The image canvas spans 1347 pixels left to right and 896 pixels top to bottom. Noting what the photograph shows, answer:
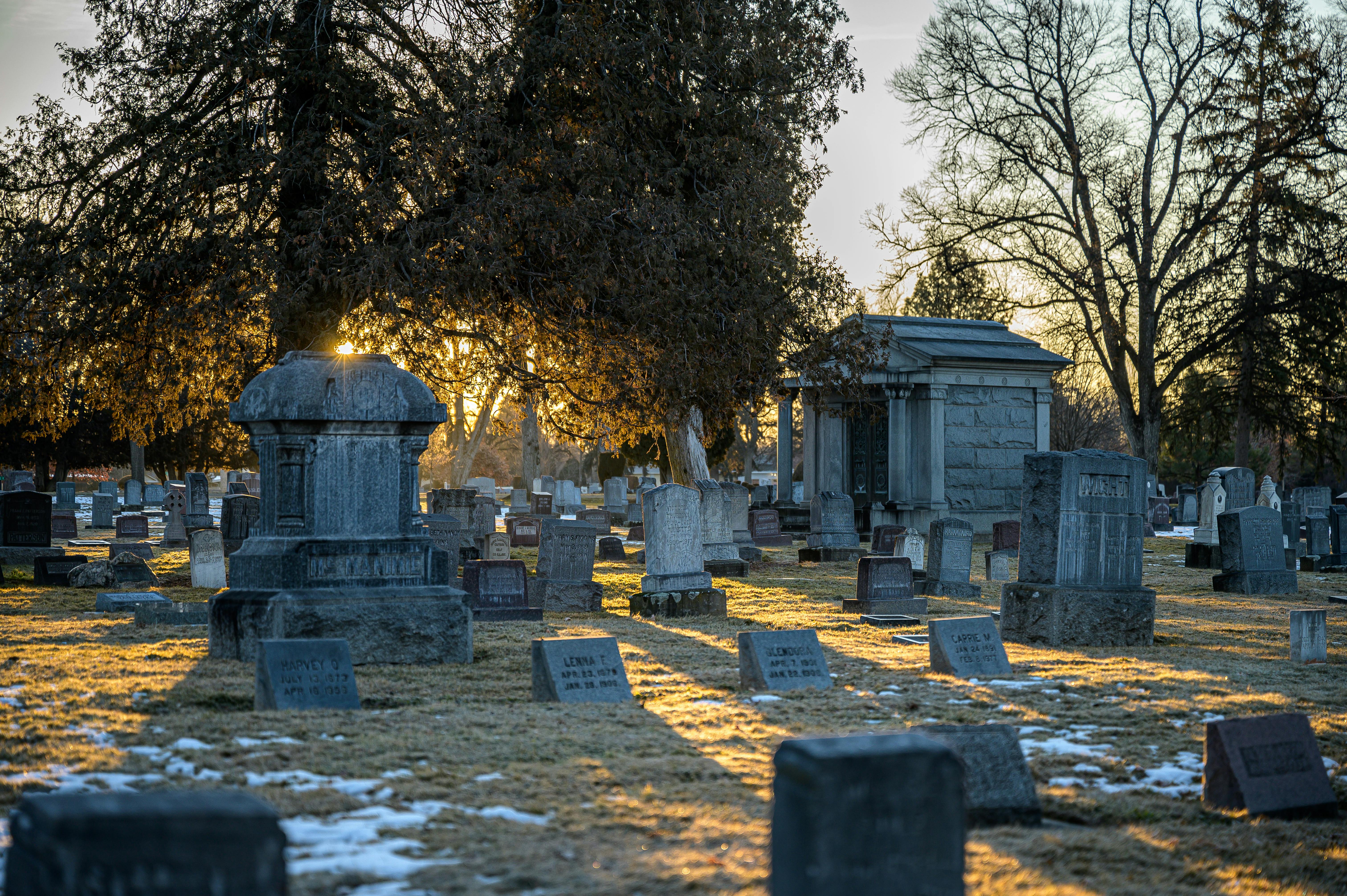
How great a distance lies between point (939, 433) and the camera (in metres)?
25.3

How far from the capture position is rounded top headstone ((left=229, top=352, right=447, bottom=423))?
8.78 meters

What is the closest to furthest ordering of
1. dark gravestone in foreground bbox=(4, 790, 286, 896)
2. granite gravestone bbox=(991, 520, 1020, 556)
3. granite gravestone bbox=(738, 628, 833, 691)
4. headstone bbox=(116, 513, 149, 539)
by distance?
dark gravestone in foreground bbox=(4, 790, 286, 896) < granite gravestone bbox=(738, 628, 833, 691) < granite gravestone bbox=(991, 520, 1020, 556) < headstone bbox=(116, 513, 149, 539)

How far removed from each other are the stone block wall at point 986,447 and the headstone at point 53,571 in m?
17.1

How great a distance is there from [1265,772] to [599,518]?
24.5 m

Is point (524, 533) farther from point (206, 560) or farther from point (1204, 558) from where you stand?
point (1204, 558)

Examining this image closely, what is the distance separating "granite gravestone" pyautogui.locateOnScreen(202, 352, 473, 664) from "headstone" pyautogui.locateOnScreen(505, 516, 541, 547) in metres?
14.7

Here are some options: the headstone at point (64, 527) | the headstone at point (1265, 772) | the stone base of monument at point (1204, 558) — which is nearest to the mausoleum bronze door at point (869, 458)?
the stone base of monument at point (1204, 558)

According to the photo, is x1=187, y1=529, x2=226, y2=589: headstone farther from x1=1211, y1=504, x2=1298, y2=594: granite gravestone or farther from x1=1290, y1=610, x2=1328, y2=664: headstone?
x1=1211, y1=504, x2=1298, y2=594: granite gravestone

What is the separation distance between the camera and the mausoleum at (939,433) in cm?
2533

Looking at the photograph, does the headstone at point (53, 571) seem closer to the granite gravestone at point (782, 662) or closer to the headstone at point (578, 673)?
the headstone at point (578, 673)

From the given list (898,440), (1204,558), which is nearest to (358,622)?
(1204,558)

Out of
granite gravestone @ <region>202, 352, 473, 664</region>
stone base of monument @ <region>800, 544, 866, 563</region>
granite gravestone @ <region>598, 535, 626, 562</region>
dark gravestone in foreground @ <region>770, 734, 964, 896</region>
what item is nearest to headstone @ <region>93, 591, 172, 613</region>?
granite gravestone @ <region>202, 352, 473, 664</region>

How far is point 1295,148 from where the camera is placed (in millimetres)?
29297

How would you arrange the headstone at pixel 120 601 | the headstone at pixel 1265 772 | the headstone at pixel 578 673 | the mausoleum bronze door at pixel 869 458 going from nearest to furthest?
the headstone at pixel 1265 772, the headstone at pixel 578 673, the headstone at pixel 120 601, the mausoleum bronze door at pixel 869 458
